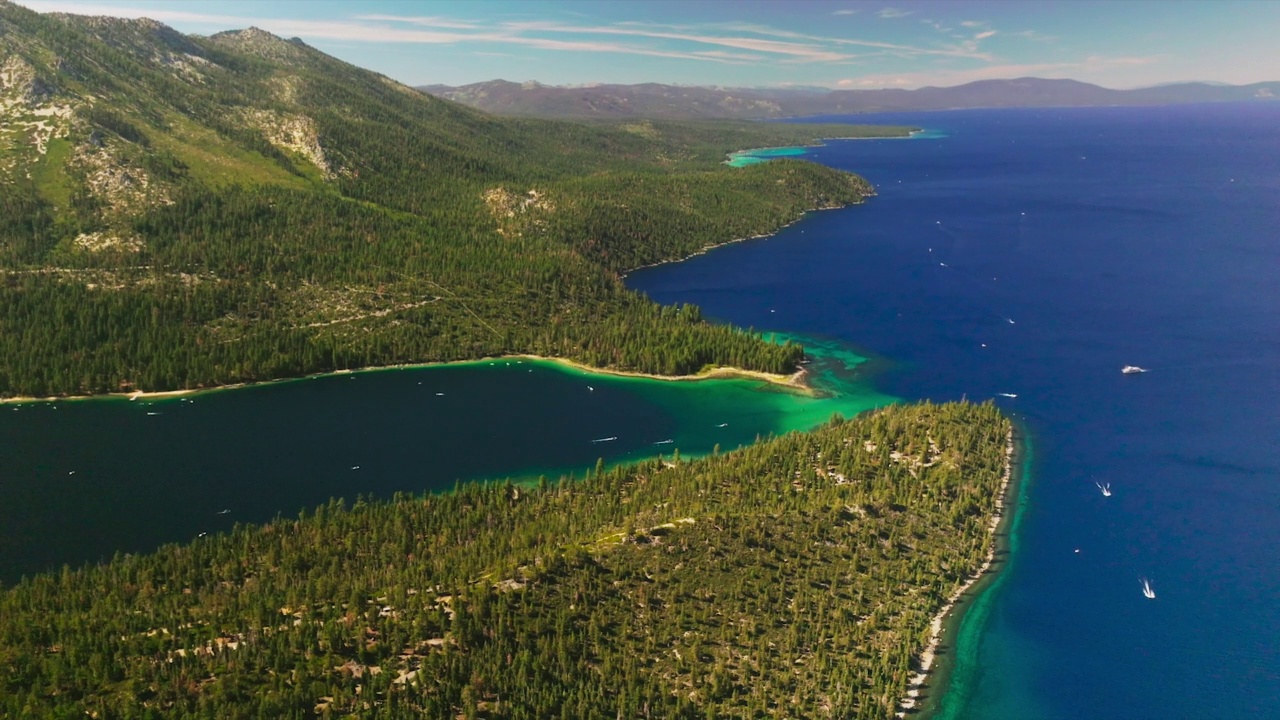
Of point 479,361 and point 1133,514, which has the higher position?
point 479,361

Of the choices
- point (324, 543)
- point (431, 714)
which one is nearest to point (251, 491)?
point (324, 543)

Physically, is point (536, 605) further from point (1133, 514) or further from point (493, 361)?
point (493, 361)

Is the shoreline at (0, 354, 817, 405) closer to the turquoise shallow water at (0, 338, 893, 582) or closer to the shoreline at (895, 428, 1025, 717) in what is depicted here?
the turquoise shallow water at (0, 338, 893, 582)

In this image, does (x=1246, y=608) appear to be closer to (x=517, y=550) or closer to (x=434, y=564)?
(x=517, y=550)

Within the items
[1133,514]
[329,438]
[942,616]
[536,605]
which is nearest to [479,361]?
[329,438]

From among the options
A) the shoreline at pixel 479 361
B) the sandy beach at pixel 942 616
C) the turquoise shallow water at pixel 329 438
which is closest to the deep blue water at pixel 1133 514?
the sandy beach at pixel 942 616

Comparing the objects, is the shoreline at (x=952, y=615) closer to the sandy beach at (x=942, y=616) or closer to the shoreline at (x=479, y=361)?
the sandy beach at (x=942, y=616)

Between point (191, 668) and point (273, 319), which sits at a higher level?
point (273, 319)
